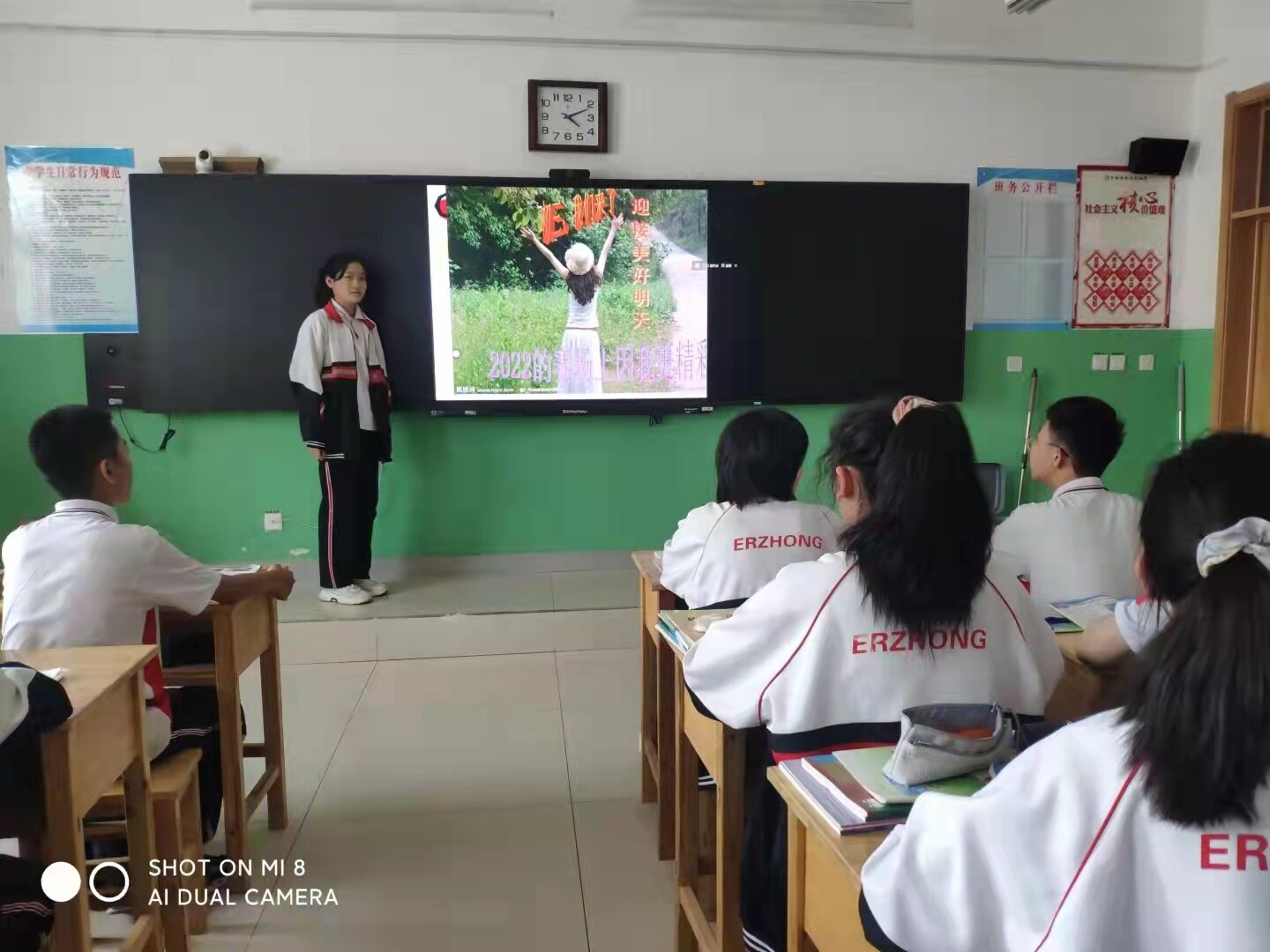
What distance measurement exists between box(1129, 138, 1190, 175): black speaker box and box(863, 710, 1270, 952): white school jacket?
5.29m

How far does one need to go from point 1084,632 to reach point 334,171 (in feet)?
13.5

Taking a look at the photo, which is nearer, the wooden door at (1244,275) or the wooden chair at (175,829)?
the wooden chair at (175,829)

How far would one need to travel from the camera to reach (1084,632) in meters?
1.72

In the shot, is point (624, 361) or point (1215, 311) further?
point (1215, 311)

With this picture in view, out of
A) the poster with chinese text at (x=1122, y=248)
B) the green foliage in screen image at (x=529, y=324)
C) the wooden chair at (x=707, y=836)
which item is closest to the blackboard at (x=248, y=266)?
the green foliage in screen image at (x=529, y=324)

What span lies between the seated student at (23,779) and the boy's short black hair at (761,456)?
1411mm

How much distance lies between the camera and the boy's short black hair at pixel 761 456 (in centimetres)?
216

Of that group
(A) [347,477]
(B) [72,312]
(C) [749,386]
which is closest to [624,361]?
(C) [749,386]

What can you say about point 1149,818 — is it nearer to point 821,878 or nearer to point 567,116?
point 821,878

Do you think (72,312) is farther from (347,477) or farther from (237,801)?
(237,801)

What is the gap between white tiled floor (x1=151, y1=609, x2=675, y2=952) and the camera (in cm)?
212

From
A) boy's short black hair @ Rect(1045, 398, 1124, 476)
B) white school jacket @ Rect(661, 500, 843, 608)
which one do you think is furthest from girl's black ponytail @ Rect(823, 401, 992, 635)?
boy's short black hair @ Rect(1045, 398, 1124, 476)

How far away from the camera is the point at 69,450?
6.61ft

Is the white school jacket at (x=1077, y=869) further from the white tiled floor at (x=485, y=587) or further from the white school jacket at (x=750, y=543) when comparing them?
the white tiled floor at (x=485, y=587)
